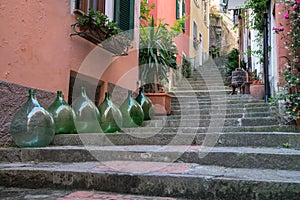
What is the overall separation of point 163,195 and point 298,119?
1.81 meters

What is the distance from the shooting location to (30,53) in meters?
2.59

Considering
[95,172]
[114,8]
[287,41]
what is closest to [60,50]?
[114,8]

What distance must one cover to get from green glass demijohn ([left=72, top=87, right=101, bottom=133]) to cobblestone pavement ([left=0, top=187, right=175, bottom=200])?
113 cm

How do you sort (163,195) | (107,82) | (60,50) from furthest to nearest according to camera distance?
(107,82)
(60,50)
(163,195)

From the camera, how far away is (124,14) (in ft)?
14.8

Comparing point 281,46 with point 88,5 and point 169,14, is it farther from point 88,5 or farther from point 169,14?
point 169,14

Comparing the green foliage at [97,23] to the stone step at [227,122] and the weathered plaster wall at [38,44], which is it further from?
the stone step at [227,122]

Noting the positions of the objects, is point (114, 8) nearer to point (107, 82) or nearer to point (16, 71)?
point (107, 82)

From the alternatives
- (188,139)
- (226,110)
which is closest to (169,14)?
(226,110)

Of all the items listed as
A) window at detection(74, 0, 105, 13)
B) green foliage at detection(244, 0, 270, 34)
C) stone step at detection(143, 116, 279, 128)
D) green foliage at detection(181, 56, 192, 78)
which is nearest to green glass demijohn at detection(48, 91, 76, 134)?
stone step at detection(143, 116, 279, 128)

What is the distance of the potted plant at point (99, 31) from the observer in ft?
10.5

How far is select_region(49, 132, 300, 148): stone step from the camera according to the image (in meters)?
2.12

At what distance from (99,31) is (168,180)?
94.6 inches

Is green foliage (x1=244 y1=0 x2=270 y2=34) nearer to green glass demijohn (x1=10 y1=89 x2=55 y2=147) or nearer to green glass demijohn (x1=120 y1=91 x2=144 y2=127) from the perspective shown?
green glass demijohn (x1=120 y1=91 x2=144 y2=127)
